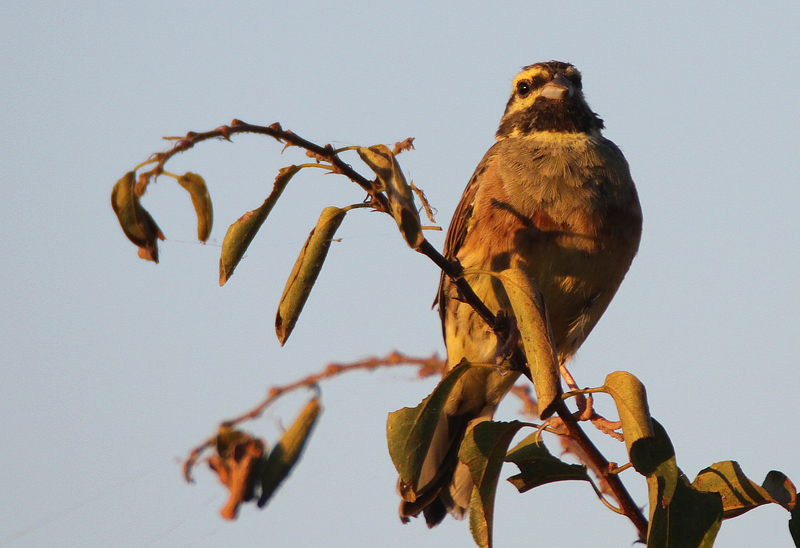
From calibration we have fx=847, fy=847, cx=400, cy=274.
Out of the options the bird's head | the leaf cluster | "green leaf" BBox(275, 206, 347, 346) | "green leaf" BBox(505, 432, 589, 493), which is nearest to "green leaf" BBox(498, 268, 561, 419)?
the leaf cluster

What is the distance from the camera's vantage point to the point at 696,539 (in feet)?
7.56

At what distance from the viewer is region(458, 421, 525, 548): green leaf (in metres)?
2.45

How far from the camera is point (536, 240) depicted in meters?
4.47

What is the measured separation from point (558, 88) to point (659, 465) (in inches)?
148

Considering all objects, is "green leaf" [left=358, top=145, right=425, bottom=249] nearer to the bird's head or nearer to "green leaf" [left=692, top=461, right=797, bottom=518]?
"green leaf" [left=692, top=461, right=797, bottom=518]

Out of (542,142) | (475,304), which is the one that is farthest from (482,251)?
(475,304)

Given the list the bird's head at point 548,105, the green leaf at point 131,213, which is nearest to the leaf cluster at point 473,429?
the green leaf at point 131,213

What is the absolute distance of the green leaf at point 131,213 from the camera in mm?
1894

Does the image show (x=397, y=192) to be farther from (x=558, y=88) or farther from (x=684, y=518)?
(x=558, y=88)

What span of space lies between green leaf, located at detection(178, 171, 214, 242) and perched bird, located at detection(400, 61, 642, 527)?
7.57 feet

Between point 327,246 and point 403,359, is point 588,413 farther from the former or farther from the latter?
point 327,246

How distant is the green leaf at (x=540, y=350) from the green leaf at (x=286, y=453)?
0.90 meters

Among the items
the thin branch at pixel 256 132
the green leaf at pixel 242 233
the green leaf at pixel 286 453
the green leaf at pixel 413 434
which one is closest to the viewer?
the thin branch at pixel 256 132

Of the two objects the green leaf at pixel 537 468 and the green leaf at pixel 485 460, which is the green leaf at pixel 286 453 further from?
the green leaf at pixel 537 468
